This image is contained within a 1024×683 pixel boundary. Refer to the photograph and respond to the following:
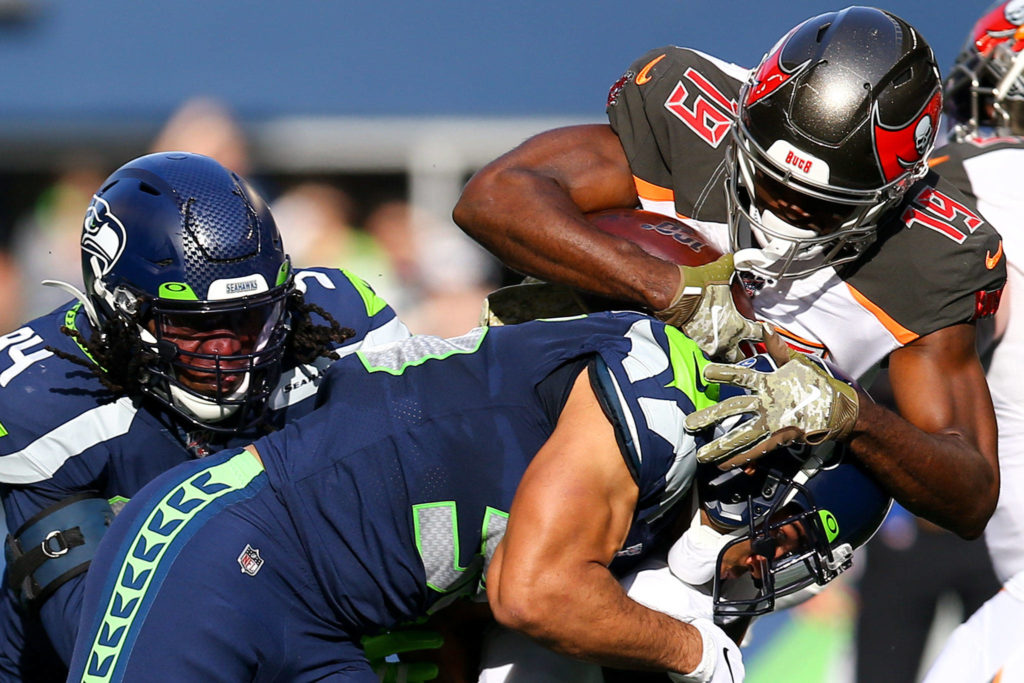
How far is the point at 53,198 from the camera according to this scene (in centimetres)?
568

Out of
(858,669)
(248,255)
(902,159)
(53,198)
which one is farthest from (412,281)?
(902,159)

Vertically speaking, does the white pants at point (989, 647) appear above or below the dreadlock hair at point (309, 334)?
below

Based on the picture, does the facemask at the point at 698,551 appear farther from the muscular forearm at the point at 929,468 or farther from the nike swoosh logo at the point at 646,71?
the nike swoosh logo at the point at 646,71

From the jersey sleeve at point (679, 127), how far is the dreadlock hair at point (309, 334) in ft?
2.56

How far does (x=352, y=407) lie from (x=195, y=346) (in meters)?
0.55

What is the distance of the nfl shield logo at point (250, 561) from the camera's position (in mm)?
2221

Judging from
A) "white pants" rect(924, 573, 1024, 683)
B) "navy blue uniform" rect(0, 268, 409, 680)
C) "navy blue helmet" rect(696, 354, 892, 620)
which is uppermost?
"navy blue helmet" rect(696, 354, 892, 620)

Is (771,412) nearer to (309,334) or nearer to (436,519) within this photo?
(436,519)

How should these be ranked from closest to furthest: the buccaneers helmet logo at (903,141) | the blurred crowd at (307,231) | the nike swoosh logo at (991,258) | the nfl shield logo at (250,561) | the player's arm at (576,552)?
the player's arm at (576,552) < the nfl shield logo at (250,561) < the buccaneers helmet logo at (903,141) < the nike swoosh logo at (991,258) < the blurred crowd at (307,231)

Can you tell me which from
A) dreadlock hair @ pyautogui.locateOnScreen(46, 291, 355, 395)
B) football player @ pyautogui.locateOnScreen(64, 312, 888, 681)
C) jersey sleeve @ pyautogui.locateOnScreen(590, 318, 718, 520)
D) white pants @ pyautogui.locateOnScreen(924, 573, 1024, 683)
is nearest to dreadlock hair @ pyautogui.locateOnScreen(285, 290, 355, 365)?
dreadlock hair @ pyautogui.locateOnScreen(46, 291, 355, 395)

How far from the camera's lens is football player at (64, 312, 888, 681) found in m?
2.14

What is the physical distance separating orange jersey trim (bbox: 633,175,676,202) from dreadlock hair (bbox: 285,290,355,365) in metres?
0.75

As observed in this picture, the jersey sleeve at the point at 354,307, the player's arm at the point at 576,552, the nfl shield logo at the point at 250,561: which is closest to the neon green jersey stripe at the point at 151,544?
the nfl shield logo at the point at 250,561

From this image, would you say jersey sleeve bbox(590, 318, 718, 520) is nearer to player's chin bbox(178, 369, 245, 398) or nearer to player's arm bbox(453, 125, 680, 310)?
player's arm bbox(453, 125, 680, 310)
